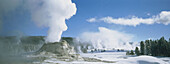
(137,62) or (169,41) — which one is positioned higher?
(169,41)

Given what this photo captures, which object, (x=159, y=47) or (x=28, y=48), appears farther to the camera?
(x=28, y=48)

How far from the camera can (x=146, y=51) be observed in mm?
100562

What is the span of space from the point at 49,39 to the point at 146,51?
66.3 metres

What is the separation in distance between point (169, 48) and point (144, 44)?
21793 mm

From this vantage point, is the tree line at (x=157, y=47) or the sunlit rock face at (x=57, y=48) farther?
the sunlit rock face at (x=57, y=48)

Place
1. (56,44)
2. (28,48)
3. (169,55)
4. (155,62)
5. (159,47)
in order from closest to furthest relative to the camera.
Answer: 1. (155,62)
2. (169,55)
3. (159,47)
4. (56,44)
5. (28,48)

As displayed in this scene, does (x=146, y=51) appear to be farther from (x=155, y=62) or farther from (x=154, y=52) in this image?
(x=155, y=62)

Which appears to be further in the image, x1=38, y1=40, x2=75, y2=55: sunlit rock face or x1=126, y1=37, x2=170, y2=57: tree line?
x1=38, y1=40, x2=75, y2=55: sunlit rock face

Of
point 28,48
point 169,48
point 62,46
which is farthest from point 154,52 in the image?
point 28,48

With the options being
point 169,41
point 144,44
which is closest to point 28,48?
point 144,44

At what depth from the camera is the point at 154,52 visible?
93000 mm

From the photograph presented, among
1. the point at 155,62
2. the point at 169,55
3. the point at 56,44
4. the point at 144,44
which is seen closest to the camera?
the point at 155,62

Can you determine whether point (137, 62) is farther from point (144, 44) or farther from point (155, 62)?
point (144, 44)

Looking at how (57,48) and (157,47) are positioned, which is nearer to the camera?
(157,47)
